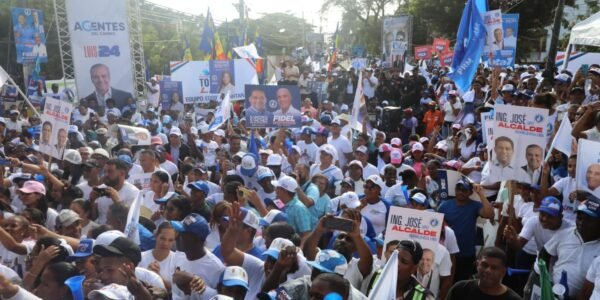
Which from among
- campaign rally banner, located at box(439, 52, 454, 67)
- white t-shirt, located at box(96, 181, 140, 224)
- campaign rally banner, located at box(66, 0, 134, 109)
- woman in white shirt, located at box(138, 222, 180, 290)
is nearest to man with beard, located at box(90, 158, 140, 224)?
white t-shirt, located at box(96, 181, 140, 224)

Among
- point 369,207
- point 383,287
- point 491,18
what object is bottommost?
point 369,207

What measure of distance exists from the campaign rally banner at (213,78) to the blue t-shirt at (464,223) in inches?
300

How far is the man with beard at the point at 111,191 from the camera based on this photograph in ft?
18.9

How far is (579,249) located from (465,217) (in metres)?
1.36

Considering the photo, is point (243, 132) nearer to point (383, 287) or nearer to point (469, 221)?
point (469, 221)

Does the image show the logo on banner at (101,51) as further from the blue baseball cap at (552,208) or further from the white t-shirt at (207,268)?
the blue baseball cap at (552,208)

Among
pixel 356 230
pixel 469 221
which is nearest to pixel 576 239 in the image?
pixel 469 221

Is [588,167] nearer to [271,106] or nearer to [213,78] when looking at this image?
[271,106]

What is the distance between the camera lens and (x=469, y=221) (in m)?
5.61

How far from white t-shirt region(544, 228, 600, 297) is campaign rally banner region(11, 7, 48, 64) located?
19.1 m

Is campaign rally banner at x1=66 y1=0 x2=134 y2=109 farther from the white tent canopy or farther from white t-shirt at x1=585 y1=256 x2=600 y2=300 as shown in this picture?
white t-shirt at x1=585 y1=256 x2=600 y2=300

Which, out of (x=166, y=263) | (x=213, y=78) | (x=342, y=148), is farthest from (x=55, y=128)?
(x=213, y=78)

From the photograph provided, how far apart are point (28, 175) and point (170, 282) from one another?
9.79 ft

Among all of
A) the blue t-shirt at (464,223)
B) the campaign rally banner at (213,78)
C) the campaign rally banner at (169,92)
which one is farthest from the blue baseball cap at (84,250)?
the campaign rally banner at (169,92)
